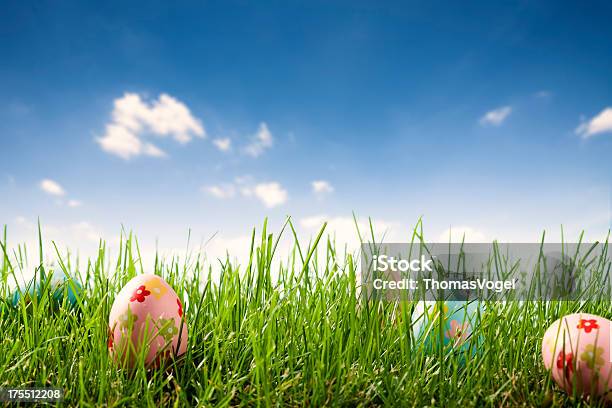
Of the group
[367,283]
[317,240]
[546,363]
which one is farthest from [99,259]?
[546,363]

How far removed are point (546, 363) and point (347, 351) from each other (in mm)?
649

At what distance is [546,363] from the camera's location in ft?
5.83

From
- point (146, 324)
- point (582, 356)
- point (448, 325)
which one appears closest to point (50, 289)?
point (146, 324)

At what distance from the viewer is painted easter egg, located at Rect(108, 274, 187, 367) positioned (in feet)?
5.90

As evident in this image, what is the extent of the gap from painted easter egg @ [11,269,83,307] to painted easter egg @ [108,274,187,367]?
474 mm

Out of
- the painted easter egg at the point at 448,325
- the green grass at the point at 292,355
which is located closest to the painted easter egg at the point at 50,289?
the green grass at the point at 292,355

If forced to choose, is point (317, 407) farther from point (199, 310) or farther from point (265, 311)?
point (199, 310)

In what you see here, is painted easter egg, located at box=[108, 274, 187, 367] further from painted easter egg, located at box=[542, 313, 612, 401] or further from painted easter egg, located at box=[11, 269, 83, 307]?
painted easter egg, located at box=[542, 313, 612, 401]

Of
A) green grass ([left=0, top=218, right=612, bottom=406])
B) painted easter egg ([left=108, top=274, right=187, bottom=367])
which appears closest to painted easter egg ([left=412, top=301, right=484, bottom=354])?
green grass ([left=0, top=218, right=612, bottom=406])

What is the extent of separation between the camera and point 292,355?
1.83 meters

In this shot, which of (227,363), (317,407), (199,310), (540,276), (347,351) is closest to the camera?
(317,407)

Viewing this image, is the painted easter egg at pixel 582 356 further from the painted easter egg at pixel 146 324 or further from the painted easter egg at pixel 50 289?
the painted easter egg at pixel 50 289

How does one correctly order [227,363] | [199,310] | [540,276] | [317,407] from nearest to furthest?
1. [317,407]
2. [227,363]
3. [199,310]
4. [540,276]

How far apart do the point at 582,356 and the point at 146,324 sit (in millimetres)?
1379
